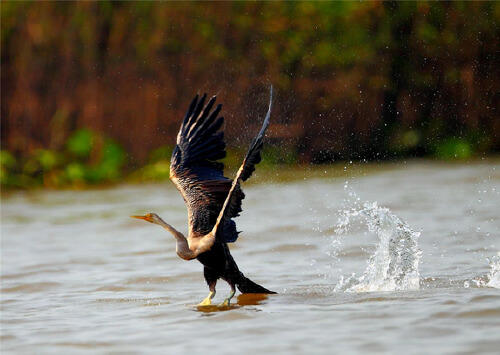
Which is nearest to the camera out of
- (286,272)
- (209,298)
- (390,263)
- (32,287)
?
(209,298)

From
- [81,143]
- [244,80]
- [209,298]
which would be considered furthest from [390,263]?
[81,143]

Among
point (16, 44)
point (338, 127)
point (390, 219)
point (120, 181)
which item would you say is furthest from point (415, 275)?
point (16, 44)

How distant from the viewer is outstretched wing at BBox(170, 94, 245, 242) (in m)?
6.85

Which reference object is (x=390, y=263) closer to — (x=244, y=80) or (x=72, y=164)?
(x=244, y=80)

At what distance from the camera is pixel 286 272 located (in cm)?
814

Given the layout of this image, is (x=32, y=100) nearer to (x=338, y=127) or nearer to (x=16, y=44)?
(x=16, y=44)

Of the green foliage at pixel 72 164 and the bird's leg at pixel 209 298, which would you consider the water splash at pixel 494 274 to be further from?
the green foliage at pixel 72 164

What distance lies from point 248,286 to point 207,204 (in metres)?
0.62

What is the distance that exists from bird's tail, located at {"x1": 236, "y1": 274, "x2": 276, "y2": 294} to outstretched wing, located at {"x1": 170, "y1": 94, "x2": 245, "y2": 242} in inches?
16.5

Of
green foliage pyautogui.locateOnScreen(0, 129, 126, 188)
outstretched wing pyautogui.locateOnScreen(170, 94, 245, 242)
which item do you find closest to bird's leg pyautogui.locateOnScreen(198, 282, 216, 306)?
outstretched wing pyautogui.locateOnScreen(170, 94, 245, 242)

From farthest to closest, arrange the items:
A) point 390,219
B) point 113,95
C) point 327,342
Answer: point 113,95
point 390,219
point 327,342

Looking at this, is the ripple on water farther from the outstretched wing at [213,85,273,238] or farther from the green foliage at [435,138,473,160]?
the green foliage at [435,138,473,160]

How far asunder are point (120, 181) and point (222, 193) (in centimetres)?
796

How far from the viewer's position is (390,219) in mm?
7480
